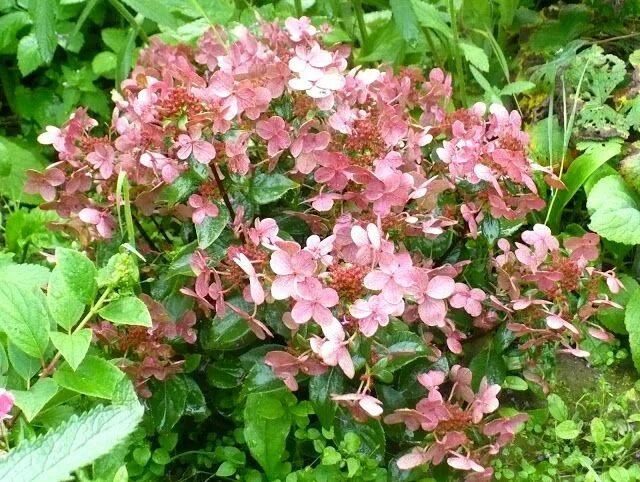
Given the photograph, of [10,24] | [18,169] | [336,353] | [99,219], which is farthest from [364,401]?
[10,24]

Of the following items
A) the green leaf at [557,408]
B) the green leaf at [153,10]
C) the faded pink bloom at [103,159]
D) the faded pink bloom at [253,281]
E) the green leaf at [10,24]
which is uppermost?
the green leaf at [153,10]

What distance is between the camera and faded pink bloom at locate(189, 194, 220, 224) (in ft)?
3.77

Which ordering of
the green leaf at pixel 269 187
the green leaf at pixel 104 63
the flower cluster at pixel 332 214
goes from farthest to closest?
the green leaf at pixel 104 63 → the green leaf at pixel 269 187 → the flower cluster at pixel 332 214

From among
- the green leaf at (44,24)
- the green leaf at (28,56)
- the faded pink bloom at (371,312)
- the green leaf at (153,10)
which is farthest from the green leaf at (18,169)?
the faded pink bloom at (371,312)

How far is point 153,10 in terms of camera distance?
166cm

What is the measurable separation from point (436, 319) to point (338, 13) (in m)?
1.26

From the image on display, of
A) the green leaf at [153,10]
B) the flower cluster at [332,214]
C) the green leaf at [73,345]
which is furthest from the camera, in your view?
the green leaf at [153,10]

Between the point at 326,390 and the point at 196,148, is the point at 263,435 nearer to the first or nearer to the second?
the point at 326,390

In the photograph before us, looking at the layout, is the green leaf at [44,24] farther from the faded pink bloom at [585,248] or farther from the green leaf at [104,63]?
the faded pink bloom at [585,248]

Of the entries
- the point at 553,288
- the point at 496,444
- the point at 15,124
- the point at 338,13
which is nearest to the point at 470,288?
Result: the point at 553,288

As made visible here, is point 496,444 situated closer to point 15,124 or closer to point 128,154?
point 128,154

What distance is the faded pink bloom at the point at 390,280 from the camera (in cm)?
101

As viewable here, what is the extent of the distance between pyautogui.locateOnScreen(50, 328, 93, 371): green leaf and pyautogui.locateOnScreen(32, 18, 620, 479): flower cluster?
19 centimetres

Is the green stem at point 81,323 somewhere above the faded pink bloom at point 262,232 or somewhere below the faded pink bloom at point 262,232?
below
